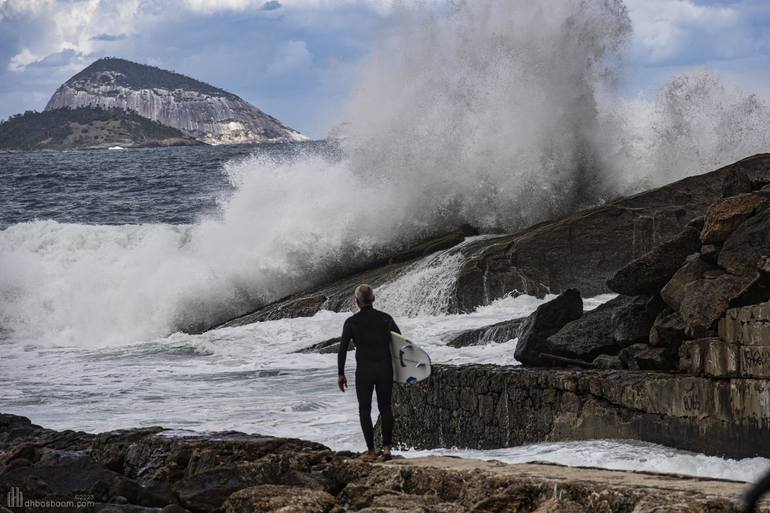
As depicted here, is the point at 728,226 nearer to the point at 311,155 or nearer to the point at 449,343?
the point at 449,343

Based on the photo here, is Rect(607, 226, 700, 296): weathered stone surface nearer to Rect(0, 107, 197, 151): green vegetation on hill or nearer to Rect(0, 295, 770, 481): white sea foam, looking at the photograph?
Rect(0, 295, 770, 481): white sea foam

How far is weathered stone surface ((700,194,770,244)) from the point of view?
939cm

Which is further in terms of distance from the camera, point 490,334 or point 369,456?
point 490,334

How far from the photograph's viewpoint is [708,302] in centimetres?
887

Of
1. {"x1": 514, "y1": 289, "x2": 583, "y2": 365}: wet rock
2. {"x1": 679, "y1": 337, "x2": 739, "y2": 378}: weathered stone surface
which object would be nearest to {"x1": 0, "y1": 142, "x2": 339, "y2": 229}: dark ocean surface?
{"x1": 514, "y1": 289, "x2": 583, "y2": 365}: wet rock

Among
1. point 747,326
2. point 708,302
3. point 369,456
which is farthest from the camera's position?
point 708,302

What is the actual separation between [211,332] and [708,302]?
10951 mm

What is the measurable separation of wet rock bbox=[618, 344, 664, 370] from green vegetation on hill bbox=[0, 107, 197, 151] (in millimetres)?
139083

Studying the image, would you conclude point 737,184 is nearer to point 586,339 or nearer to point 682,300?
point 682,300

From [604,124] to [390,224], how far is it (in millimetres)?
4521

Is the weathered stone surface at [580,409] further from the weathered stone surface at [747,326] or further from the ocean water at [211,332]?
the weathered stone surface at [747,326]

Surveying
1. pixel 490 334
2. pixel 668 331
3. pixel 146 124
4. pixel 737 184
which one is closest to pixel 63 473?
pixel 668 331

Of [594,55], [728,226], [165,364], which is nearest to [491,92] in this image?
[594,55]

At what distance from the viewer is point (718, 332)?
8750 mm
